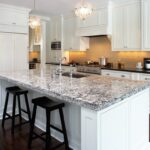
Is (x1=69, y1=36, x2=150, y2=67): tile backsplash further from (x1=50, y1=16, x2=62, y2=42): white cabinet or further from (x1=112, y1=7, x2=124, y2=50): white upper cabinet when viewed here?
(x1=50, y1=16, x2=62, y2=42): white cabinet

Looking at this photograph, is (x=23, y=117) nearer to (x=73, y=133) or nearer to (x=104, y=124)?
(x=73, y=133)

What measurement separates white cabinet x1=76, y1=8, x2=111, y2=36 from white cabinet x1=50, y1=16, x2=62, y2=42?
1.01 metres

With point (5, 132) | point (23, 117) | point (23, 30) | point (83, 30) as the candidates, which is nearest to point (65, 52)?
point (83, 30)

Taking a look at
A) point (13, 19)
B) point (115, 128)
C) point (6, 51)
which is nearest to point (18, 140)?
point (115, 128)

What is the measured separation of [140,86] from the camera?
223 centimetres

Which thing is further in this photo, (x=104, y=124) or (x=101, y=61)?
(x=101, y=61)

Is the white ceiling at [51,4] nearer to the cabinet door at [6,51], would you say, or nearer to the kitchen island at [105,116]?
the cabinet door at [6,51]

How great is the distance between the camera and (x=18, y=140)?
2795mm

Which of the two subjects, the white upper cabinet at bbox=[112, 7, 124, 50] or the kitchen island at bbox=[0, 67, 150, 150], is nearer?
the kitchen island at bbox=[0, 67, 150, 150]

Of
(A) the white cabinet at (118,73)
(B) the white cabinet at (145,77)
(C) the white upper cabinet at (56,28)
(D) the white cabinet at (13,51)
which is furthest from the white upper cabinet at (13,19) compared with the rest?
(B) the white cabinet at (145,77)

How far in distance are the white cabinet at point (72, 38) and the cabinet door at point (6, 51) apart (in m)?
1.88

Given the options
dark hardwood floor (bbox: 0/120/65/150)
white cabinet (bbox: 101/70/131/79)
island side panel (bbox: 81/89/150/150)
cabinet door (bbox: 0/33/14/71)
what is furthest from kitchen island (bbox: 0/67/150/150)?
cabinet door (bbox: 0/33/14/71)

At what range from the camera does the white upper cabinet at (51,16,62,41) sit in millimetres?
6230

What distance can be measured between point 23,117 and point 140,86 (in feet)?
8.19
